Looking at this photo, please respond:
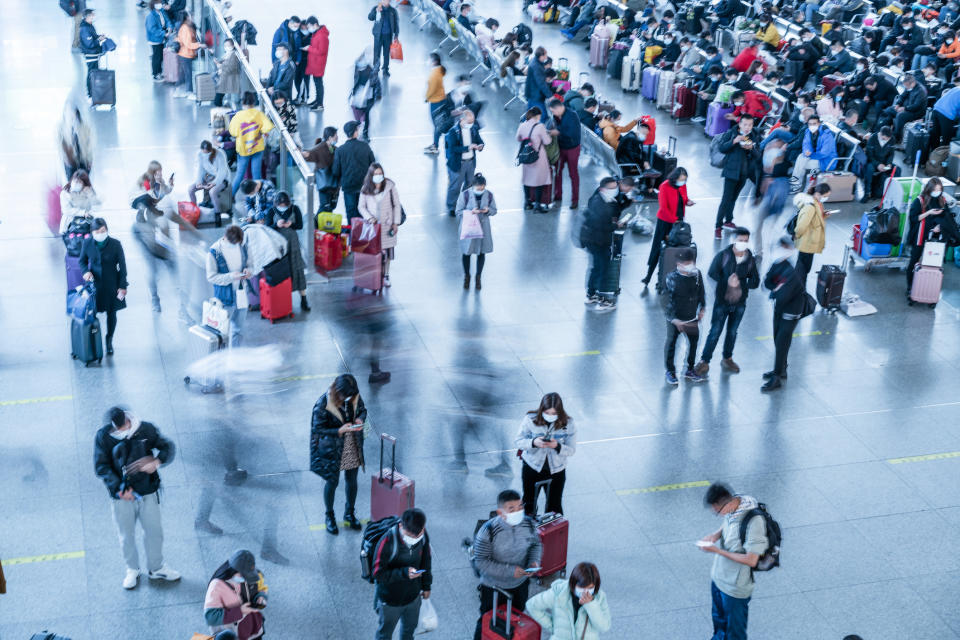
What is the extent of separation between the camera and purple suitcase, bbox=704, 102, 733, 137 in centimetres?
2183

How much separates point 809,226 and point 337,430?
7232 millimetres

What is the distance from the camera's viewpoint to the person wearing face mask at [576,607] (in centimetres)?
762

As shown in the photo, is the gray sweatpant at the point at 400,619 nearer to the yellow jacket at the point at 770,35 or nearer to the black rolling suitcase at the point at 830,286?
the black rolling suitcase at the point at 830,286

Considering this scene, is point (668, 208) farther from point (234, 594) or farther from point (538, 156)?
point (234, 594)

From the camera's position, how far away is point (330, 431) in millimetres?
9758

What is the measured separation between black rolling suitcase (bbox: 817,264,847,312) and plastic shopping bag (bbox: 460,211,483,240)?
13.3 feet

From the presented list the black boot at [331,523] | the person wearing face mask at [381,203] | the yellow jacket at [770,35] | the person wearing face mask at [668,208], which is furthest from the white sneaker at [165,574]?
the yellow jacket at [770,35]

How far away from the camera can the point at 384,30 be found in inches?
998

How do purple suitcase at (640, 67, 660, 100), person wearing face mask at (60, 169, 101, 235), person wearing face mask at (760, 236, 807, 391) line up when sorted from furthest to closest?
purple suitcase at (640, 67, 660, 100) → person wearing face mask at (60, 169, 101, 235) → person wearing face mask at (760, 236, 807, 391)

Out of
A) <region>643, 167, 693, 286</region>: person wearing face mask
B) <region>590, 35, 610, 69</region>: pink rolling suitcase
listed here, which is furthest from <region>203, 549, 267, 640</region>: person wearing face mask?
<region>590, 35, 610, 69</region>: pink rolling suitcase

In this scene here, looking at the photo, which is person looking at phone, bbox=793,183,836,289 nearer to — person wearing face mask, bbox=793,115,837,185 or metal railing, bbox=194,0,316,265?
person wearing face mask, bbox=793,115,837,185

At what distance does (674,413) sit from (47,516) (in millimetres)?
5875

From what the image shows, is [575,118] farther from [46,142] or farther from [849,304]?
[46,142]

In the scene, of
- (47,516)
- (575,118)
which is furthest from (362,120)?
(47,516)
